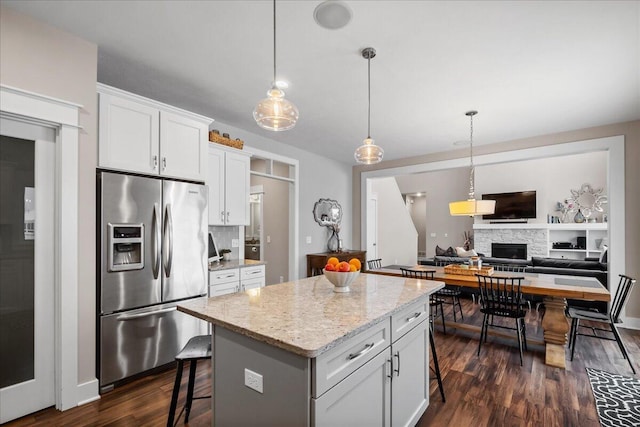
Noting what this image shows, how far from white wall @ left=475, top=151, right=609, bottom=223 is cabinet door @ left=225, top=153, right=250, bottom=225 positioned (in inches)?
299

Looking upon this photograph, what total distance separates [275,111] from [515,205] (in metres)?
9.19

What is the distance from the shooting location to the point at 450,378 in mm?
2814

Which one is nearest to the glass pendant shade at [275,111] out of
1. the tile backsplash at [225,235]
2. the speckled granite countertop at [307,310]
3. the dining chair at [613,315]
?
the speckled granite countertop at [307,310]

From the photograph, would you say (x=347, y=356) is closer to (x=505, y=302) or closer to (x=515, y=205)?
(x=505, y=302)

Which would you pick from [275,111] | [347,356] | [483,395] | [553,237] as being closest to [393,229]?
[553,237]

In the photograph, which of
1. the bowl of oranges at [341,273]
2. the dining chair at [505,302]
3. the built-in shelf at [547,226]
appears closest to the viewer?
the bowl of oranges at [341,273]

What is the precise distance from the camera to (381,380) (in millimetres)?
1655

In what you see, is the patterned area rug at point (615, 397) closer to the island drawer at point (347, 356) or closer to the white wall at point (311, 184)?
the island drawer at point (347, 356)

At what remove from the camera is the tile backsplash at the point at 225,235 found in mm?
4176

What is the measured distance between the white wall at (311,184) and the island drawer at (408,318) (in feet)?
11.3

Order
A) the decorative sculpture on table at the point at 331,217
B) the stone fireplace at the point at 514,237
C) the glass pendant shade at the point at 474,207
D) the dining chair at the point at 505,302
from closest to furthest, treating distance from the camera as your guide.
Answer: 1. the dining chair at the point at 505,302
2. the glass pendant shade at the point at 474,207
3. the decorative sculpture on table at the point at 331,217
4. the stone fireplace at the point at 514,237

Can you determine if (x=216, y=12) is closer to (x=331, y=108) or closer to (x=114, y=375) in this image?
(x=331, y=108)

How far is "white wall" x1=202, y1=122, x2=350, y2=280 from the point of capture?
498 centimetres

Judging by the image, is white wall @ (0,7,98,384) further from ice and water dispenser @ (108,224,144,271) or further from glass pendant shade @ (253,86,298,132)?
glass pendant shade @ (253,86,298,132)
